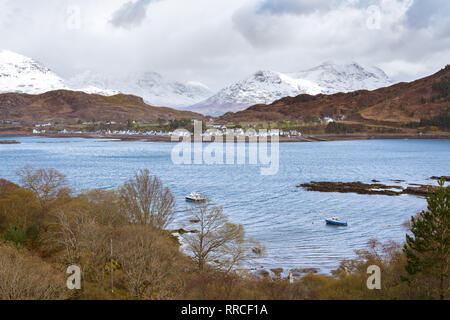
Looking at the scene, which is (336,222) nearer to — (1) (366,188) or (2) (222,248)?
(2) (222,248)

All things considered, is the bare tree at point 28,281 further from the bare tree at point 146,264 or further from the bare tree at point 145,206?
the bare tree at point 145,206

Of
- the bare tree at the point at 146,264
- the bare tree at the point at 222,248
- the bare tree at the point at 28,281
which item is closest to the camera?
the bare tree at the point at 28,281

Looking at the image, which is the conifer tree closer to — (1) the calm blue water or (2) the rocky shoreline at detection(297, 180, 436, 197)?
(1) the calm blue water

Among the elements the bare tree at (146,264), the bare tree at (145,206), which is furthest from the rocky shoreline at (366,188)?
the bare tree at (146,264)

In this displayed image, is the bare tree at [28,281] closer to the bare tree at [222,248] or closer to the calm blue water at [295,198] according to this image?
the bare tree at [222,248]

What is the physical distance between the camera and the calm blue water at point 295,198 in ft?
118

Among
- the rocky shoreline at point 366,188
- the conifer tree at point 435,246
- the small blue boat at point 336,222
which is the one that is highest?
the conifer tree at point 435,246

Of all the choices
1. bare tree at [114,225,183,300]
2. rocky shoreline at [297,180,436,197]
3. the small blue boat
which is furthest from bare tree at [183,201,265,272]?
rocky shoreline at [297,180,436,197]

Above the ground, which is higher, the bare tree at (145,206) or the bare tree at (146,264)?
the bare tree at (145,206)

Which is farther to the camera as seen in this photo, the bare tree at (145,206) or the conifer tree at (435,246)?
the bare tree at (145,206)

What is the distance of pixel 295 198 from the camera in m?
56.5

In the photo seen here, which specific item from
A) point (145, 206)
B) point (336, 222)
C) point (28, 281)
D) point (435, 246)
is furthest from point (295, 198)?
point (28, 281)

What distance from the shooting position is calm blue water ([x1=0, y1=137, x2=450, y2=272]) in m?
35.9

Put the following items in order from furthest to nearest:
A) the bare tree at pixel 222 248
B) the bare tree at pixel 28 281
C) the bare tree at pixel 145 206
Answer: the bare tree at pixel 145 206 → the bare tree at pixel 222 248 → the bare tree at pixel 28 281
